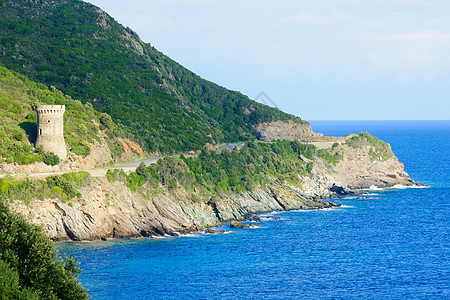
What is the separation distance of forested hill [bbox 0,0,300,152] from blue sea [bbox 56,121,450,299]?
3469 centimetres

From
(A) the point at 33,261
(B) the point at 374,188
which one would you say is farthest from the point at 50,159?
(B) the point at 374,188

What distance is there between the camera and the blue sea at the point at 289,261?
63219mm

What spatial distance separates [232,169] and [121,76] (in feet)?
126

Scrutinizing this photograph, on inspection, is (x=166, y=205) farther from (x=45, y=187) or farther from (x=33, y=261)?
(x=33, y=261)

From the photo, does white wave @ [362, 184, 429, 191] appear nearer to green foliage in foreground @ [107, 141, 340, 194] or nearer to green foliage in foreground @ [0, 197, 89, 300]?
green foliage in foreground @ [107, 141, 340, 194]

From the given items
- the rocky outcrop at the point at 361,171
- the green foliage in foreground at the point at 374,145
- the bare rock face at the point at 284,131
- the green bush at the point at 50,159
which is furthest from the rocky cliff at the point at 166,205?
the bare rock face at the point at 284,131

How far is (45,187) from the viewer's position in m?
78.1

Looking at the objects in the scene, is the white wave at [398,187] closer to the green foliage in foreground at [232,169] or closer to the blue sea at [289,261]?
the green foliage in foreground at [232,169]

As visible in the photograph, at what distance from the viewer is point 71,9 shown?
156m

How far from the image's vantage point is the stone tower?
85.4m

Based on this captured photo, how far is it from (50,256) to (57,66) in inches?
3840

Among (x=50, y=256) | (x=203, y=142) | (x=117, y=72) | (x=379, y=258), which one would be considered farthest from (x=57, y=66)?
(x=50, y=256)

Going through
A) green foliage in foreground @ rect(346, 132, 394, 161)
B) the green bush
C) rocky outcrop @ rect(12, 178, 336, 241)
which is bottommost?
rocky outcrop @ rect(12, 178, 336, 241)

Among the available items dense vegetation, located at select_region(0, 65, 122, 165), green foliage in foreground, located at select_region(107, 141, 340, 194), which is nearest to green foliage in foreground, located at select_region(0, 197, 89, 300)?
dense vegetation, located at select_region(0, 65, 122, 165)
